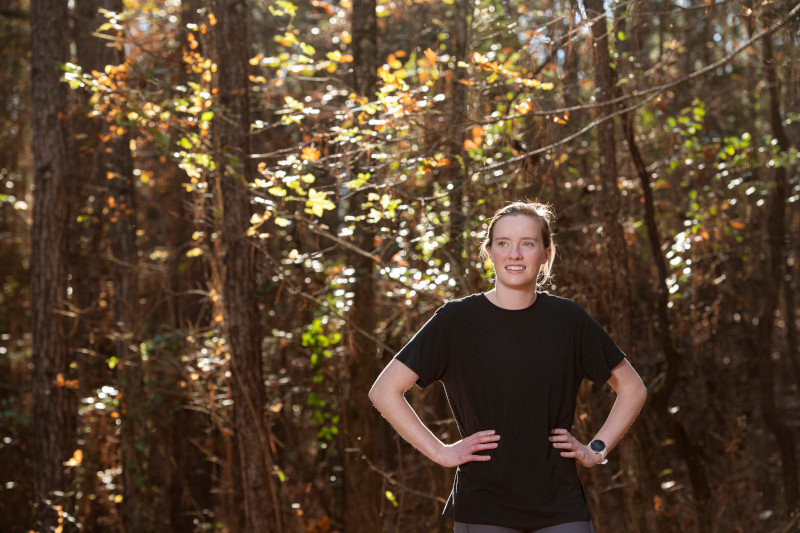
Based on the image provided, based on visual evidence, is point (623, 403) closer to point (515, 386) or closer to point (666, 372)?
point (515, 386)

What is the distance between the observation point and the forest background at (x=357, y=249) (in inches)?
309

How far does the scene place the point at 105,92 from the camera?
8.30 meters

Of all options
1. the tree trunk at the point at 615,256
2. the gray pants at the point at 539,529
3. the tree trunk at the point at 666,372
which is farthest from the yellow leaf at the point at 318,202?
the gray pants at the point at 539,529

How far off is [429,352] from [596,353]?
2.08ft

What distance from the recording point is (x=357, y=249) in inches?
307

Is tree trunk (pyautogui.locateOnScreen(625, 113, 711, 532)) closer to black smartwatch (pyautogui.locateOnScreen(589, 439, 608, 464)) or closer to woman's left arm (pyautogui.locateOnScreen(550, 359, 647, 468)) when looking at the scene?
woman's left arm (pyautogui.locateOnScreen(550, 359, 647, 468))

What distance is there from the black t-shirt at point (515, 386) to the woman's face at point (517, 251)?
11 cm

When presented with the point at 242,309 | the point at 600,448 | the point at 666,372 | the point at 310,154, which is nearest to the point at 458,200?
the point at 310,154

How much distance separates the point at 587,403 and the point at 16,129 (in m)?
13.3

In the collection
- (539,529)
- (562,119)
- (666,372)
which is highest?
(562,119)

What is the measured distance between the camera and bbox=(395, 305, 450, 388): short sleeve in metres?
3.58

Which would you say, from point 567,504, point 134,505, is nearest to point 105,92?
point 134,505

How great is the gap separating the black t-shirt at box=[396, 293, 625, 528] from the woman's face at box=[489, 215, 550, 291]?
11 centimetres

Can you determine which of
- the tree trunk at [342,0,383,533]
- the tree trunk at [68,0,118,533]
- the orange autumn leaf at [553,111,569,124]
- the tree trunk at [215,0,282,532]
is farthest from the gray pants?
the tree trunk at [68,0,118,533]
